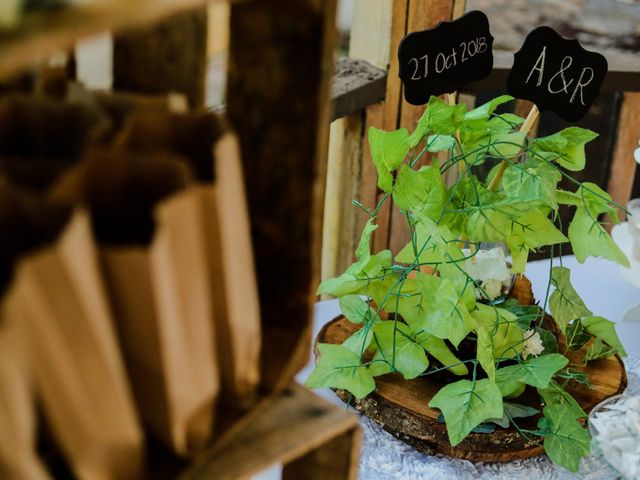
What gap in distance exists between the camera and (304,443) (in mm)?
659

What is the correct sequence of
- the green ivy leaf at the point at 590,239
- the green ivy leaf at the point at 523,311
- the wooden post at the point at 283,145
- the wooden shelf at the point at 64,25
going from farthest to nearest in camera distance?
the green ivy leaf at the point at 523,311 < the green ivy leaf at the point at 590,239 < the wooden post at the point at 283,145 < the wooden shelf at the point at 64,25

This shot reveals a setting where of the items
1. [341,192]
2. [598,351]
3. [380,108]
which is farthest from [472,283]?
[341,192]

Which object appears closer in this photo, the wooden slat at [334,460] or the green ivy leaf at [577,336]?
the wooden slat at [334,460]

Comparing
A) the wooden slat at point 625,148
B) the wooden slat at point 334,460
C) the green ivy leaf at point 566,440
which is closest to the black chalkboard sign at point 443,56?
the green ivy leaf at point 566,440

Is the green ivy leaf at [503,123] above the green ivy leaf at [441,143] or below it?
above

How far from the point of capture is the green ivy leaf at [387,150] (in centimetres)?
118

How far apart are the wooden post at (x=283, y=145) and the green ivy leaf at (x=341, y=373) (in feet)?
1.37

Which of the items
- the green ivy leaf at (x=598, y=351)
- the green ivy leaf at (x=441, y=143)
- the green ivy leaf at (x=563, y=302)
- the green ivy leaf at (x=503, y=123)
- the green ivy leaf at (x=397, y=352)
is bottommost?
the green ivy leaf at (x=598, y=351)

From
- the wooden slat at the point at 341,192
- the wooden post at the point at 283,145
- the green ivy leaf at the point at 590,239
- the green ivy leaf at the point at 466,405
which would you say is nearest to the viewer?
the wooden post at the point at 283,145

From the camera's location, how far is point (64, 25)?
16.4 inches

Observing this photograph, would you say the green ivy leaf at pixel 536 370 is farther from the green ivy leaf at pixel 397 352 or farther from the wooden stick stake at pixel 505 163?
the wooden stick stake at pixel 505 163

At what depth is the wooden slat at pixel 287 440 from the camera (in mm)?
619

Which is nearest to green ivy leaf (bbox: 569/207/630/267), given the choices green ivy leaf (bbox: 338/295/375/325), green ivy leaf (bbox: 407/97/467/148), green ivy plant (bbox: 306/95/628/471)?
green ivy plant (bbox: 306/95/628/471)

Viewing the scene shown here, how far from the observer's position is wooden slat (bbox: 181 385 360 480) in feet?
2.03
